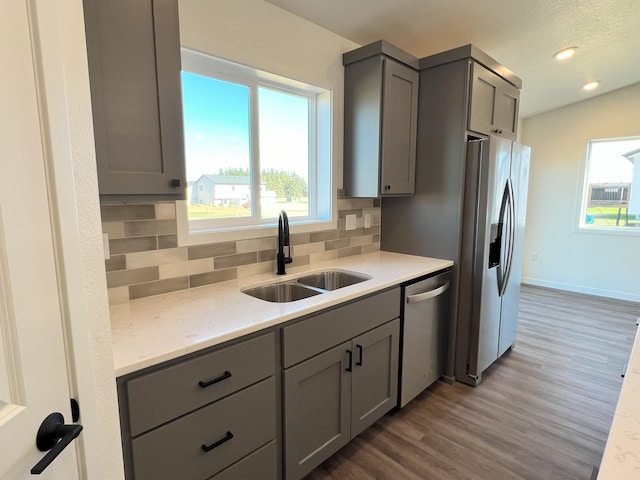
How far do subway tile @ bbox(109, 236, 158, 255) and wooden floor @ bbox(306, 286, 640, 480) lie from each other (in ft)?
4.60

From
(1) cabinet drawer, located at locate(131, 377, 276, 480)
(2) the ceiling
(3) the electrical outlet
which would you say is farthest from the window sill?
(2) the ceiling

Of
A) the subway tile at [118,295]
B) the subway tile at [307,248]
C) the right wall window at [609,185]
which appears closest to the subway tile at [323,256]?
the subway tile at [307,248]

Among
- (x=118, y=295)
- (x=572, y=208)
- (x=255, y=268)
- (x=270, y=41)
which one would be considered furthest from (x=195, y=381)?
(x=572, y=208)

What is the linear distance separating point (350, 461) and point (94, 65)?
2088 millimetres

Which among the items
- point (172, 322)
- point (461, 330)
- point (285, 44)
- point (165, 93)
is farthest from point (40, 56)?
point (461, 330)

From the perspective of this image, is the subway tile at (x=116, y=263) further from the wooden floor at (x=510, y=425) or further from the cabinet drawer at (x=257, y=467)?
the wooden floor at (x=510, y=425)

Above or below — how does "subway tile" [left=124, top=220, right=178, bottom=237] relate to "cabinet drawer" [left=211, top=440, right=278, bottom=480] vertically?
above

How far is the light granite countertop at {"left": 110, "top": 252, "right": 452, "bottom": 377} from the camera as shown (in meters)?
1.12

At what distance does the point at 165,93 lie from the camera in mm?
1317

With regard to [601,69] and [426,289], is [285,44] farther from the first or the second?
[601,69]

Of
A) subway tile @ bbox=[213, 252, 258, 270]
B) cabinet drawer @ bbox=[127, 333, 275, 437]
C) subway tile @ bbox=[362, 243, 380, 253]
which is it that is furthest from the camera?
subway tile @ bbox=[362, 243, 380, 253]

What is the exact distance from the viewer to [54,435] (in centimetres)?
72

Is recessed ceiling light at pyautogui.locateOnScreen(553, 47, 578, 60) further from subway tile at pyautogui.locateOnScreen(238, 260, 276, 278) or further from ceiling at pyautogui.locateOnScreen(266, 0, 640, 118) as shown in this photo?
subway tile at pyautogui.locateOnScreen(238, 260, 276, 278)

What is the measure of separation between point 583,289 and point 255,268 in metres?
4.77
